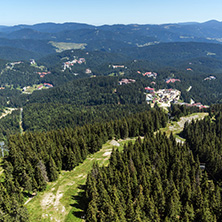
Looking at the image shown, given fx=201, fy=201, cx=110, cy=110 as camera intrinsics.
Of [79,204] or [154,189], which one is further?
[154,189]

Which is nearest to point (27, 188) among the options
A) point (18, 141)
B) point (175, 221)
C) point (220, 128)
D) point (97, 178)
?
point (97, 178)

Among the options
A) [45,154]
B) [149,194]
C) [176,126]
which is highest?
[45,154]

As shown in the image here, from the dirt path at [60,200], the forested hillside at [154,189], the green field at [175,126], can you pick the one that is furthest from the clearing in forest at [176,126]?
the dirt path at [60,200]

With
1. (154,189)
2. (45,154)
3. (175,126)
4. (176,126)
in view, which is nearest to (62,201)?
(45,154)

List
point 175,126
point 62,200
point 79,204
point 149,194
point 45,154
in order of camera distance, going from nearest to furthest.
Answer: point 79,204
point 149,194
point 62,200
point 45,154
point 175,126

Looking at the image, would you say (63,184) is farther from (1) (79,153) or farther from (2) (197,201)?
(2) (197,201)

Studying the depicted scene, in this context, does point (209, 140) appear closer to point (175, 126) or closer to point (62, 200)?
point (175, 126)

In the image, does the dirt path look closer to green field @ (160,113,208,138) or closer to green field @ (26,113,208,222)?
green field @ (26,113,208,222)
